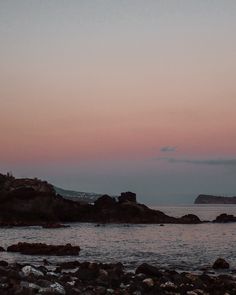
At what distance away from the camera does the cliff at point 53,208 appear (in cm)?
8862

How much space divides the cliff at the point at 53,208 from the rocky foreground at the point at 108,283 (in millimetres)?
62274

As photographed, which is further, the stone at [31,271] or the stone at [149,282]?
the stone at [31,271]

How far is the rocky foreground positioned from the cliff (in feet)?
204

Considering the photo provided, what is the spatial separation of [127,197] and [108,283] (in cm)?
7828

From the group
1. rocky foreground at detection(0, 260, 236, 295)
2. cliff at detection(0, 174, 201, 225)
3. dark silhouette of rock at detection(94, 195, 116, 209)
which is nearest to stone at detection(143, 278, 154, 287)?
rocky foreground at detection(0, 260, 236, 295)

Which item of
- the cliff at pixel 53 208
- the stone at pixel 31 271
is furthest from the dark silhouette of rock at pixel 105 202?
the stone at pixel 31 271

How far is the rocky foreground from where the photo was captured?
1839 cm

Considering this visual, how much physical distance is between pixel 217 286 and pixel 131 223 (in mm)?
73788

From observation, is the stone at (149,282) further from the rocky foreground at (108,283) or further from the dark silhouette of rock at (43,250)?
the dark silhouette of rock at (43,250)

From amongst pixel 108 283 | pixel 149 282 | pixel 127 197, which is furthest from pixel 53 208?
pixel 149 282

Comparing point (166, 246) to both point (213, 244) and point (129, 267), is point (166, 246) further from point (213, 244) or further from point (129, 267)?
point (129, 267)

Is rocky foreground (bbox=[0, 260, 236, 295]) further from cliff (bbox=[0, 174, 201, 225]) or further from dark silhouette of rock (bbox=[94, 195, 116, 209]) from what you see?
dark silhouette of rock (bbox=[94, 195, 116, 209])

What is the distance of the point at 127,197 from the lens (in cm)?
10038

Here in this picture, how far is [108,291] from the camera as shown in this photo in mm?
19844
